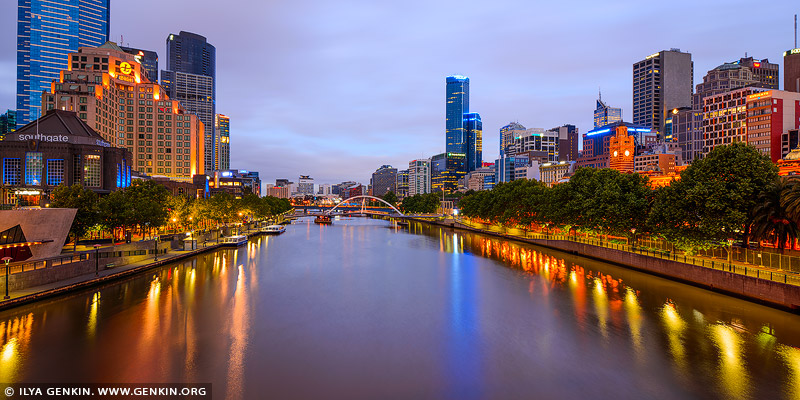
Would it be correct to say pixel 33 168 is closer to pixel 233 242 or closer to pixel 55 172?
pixel 55 172

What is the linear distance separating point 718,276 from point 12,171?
90.4 meters

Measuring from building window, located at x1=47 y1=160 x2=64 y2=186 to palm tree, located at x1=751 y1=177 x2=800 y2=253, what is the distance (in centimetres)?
8878

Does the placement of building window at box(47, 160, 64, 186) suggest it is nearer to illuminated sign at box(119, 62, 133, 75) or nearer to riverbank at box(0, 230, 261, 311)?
riverbank at box(0, 230, 261, 311)

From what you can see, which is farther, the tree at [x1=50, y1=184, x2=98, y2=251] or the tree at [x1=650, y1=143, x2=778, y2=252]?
the tree at [x1=50, y1=184, x2=98, y2=251]

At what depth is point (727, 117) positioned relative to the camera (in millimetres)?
117000

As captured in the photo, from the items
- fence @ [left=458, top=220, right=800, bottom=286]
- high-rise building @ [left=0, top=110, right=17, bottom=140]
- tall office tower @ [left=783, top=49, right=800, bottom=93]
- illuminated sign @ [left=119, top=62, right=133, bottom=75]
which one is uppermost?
tall office tower @ [left=783, top=49, right=800, bottom=93]

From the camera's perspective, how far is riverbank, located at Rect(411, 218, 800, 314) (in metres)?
27.5

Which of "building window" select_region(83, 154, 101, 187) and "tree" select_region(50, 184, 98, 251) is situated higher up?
"building window" select_region(83, 154, 101, 187)

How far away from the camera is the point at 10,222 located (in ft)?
101

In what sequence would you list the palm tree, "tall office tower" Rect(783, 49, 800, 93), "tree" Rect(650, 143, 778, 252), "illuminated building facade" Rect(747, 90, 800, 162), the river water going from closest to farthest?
1. the river water
2. the palm tree
3. "tree" Rect(650, 143, 778, 252)
4. "illuminated building facade" Rect(747, 90, 800, 162)
5. "tall office tower" Rect(783, 49, 800, 93)

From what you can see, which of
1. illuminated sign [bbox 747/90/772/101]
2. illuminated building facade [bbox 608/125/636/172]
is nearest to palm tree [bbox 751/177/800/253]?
illuminated sign [bbox 747/90/772/101]

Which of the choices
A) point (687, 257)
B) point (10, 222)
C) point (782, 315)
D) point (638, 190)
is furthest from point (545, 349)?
point (10, 222)

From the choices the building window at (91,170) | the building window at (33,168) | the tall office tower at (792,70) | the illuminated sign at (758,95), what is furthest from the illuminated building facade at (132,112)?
the tall office tower at (792,70)

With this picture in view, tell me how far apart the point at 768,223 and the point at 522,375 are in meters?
27.5
